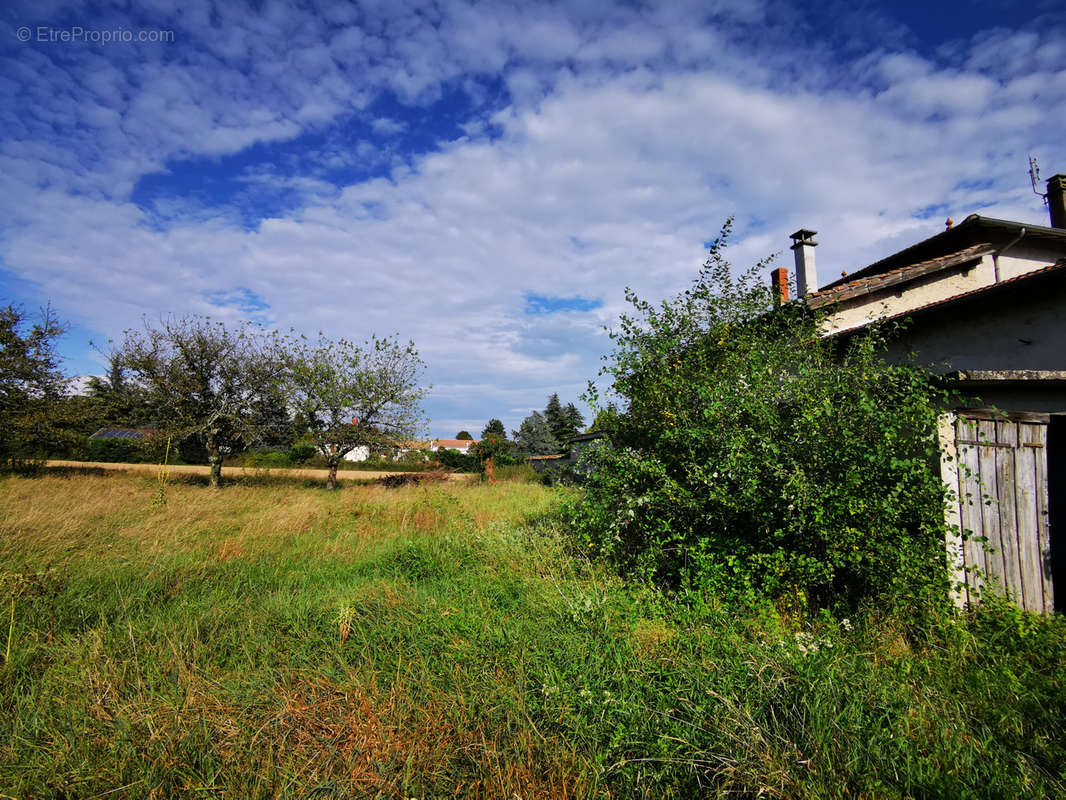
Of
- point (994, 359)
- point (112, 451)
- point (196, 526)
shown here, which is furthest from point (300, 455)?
point (994, 359)

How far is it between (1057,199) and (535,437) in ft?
120

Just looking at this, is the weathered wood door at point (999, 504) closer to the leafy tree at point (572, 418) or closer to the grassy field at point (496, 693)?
the grassy field at point (496, 693)

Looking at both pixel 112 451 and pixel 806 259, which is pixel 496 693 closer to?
pixel 806 259

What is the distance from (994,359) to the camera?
8.27 m

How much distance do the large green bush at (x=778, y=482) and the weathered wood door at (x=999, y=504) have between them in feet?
0.88

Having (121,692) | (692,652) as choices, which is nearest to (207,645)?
(121,692)

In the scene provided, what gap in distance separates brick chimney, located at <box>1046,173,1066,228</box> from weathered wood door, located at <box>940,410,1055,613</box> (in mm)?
13676

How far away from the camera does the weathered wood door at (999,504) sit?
13.9 ft

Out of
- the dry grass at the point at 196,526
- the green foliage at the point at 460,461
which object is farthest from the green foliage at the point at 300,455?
the dry grass at the point at 196,526

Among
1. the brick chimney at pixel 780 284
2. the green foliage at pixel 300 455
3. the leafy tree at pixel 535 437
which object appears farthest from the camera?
the leafy tree at pixel 535 437

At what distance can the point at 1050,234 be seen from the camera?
36.3 ft

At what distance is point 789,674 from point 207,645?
421 centimetres

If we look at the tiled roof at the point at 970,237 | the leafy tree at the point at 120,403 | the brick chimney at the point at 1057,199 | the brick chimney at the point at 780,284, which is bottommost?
the leafy tree at the point at 120,403

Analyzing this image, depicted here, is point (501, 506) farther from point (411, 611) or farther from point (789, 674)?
point (789, 674)
